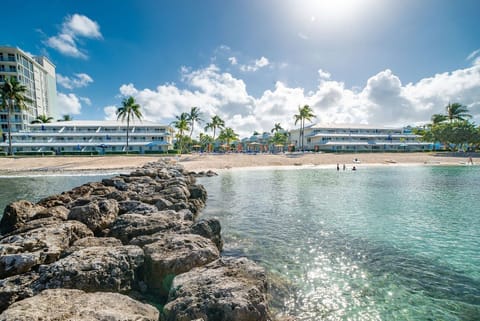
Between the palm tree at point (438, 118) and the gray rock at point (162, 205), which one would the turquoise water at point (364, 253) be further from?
the palm tree at point (438, 118)

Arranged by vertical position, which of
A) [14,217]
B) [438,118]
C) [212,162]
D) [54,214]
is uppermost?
[438,118]

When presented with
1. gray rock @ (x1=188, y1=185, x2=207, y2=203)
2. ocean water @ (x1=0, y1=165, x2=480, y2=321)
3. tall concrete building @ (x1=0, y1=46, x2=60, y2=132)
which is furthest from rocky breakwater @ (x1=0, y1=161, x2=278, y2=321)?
tall concrete building @ (x1=0, y1=46, x2=60, y2=132)

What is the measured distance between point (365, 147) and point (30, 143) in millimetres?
97313

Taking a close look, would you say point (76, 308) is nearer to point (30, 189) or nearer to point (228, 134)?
point (30, 189)

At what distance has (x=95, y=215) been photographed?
27.2 ft

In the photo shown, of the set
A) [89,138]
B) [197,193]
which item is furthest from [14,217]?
[89,138]

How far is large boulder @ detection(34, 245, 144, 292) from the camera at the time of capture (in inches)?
181

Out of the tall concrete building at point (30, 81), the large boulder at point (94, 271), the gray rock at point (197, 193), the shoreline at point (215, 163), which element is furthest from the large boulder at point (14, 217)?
the tall concrete building at point (30, 81)

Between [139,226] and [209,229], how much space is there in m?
2.32

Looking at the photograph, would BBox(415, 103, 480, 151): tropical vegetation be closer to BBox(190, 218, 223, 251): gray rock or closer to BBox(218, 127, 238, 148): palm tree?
BBox(218, 127, 238, 148): palm tree

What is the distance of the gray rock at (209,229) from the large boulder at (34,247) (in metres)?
3.38

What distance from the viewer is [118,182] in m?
16.8

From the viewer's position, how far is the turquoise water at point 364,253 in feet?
18.1

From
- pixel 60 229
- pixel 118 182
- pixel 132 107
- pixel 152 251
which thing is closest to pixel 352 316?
pixel 152 251
